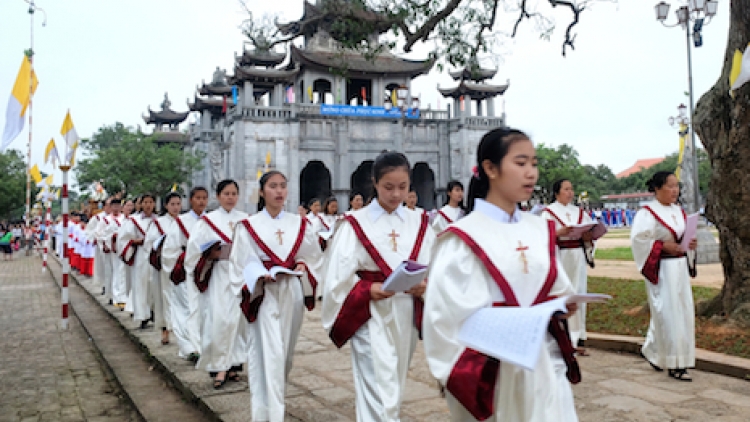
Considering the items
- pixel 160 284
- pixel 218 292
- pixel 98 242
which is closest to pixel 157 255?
pixel 160 284

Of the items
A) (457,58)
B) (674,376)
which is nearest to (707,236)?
(457,58)

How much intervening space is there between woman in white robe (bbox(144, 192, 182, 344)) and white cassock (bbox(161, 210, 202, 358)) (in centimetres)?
31

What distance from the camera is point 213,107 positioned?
119 feet

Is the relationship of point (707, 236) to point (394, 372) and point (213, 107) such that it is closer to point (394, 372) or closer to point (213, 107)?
point (394, 372)

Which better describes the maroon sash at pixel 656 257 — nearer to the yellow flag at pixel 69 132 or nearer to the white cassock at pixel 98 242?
the yellow flag at pixel 69 132

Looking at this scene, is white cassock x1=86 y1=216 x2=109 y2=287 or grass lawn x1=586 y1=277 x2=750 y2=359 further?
white cassock x1=86 y1=216 x2=109 y2=287

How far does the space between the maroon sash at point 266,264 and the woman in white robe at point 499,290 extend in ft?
6.81

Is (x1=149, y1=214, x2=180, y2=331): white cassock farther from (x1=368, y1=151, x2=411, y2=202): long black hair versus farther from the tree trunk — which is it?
the tree trunk

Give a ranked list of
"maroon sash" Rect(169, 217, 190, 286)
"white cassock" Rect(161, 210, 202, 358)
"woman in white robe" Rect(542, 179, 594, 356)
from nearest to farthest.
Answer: "woman in white robe" Rect(542, 179, 594, 356) → "white cassock" Rect(161, 210, 202, 358) → "maroon sash" Rect(169, 217, 190, 286)

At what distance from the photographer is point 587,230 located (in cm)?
518

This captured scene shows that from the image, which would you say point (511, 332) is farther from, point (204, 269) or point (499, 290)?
point (204, 269)

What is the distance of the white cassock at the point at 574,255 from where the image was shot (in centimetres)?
593

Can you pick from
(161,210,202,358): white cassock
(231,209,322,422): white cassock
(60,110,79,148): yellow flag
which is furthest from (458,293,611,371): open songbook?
(60,110,79,148): yellow flag

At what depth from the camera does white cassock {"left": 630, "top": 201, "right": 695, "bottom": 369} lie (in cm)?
488
